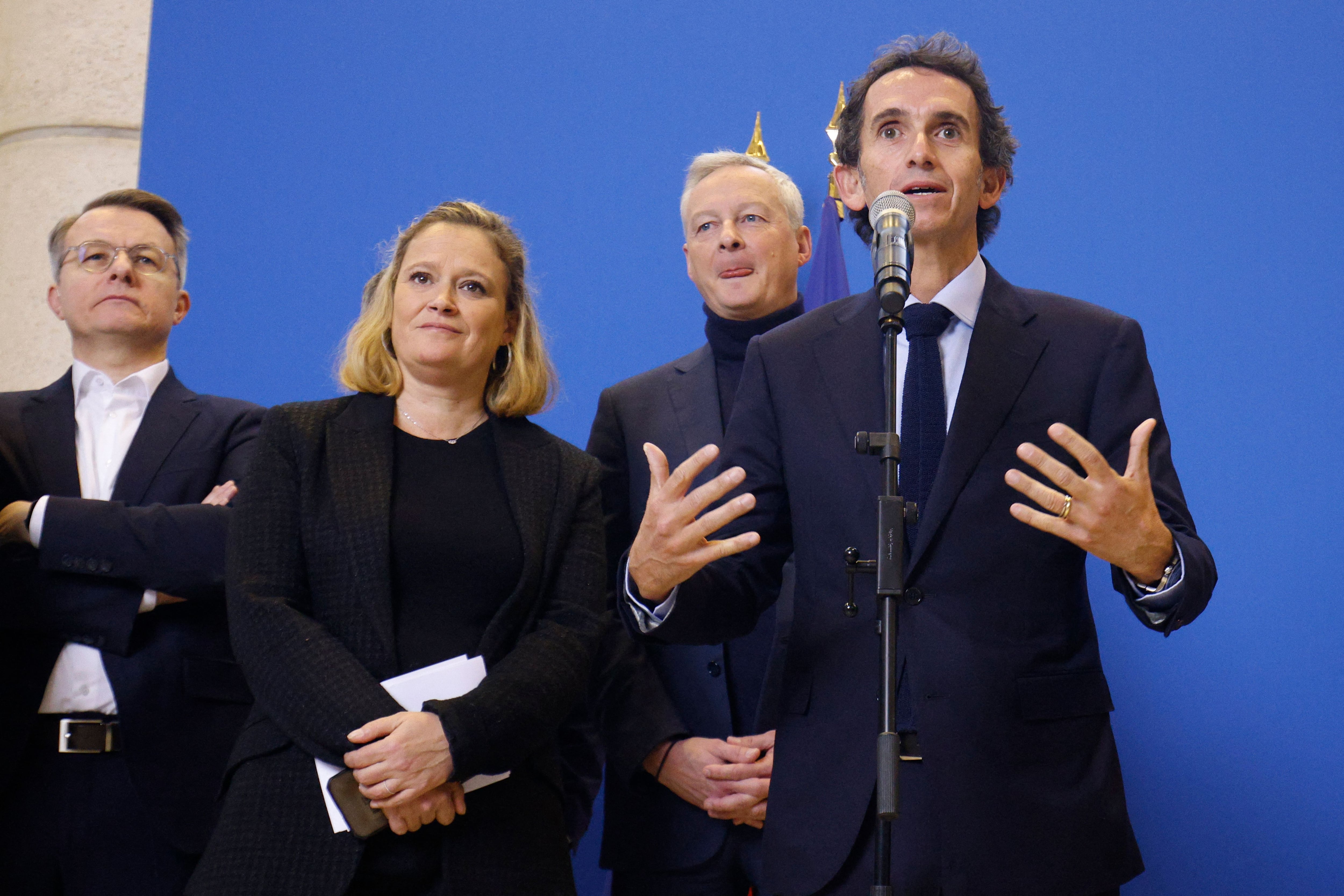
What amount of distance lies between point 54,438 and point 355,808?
49.8 inches

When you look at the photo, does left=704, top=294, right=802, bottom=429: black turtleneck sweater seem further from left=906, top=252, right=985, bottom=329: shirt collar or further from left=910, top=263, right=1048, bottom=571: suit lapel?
left=910, top=263, right=1048, bottom=571: suit lapel

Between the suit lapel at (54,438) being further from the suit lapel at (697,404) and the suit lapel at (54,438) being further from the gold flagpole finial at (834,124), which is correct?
the gold flagpole finial at (834,124)

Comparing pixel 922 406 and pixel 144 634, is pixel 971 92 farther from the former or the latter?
pixel 144 634

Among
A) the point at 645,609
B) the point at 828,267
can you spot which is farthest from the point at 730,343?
the point at 645,609

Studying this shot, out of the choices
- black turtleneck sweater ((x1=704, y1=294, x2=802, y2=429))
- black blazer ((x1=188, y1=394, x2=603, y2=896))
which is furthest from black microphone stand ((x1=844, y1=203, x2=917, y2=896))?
black turtleneck sweater ((x1=704, y1=294, x2=802, y2=429))

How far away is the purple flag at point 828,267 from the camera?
3539mm

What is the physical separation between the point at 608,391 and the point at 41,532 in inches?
47.4

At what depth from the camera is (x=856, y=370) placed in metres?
1.84

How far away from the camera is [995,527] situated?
5.53ft

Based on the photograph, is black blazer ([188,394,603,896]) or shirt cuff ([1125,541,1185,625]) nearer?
shirt cuff ([1125,541,1185,625])

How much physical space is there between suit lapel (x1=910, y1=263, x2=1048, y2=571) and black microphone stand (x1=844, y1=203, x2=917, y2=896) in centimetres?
18

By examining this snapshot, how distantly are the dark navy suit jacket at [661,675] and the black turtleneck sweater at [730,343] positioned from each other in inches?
1.2


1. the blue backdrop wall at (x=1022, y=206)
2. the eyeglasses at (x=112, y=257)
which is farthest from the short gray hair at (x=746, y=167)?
the eyeglasses at (x=112, y=257)

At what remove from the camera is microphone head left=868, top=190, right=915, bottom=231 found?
5.23 feet
